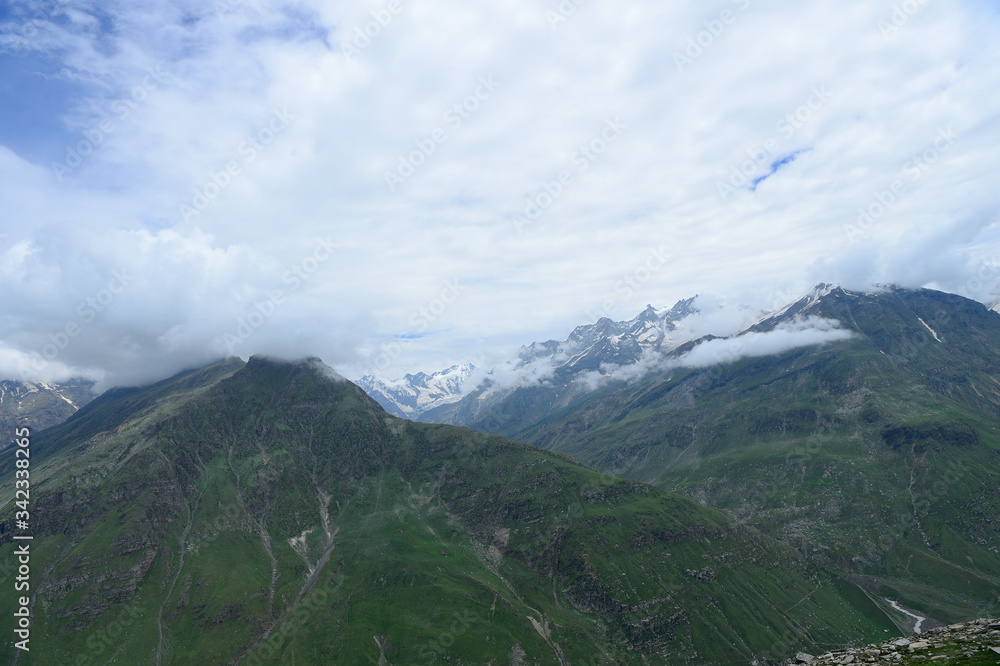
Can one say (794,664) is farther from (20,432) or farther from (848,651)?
(20,432)

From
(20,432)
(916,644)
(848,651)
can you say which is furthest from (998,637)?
(20,432)

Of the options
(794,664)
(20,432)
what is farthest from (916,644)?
(20,432)

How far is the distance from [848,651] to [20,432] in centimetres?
24190

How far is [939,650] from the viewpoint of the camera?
172 ft

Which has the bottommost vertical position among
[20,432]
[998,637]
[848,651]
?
[848,651]

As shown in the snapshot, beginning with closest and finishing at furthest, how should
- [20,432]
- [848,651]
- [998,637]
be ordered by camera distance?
[998,637]
[848,651]
[20,432]

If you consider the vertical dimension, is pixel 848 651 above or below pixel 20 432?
below

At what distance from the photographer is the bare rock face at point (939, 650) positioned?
49.4m

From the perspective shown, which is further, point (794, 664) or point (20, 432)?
point (20, 432)

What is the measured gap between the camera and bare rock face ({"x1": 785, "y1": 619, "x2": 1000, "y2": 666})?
162 ft

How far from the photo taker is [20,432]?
170 m

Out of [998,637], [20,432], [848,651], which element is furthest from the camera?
[20,432]

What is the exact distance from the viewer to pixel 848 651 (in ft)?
203

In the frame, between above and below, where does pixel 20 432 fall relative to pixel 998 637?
above
